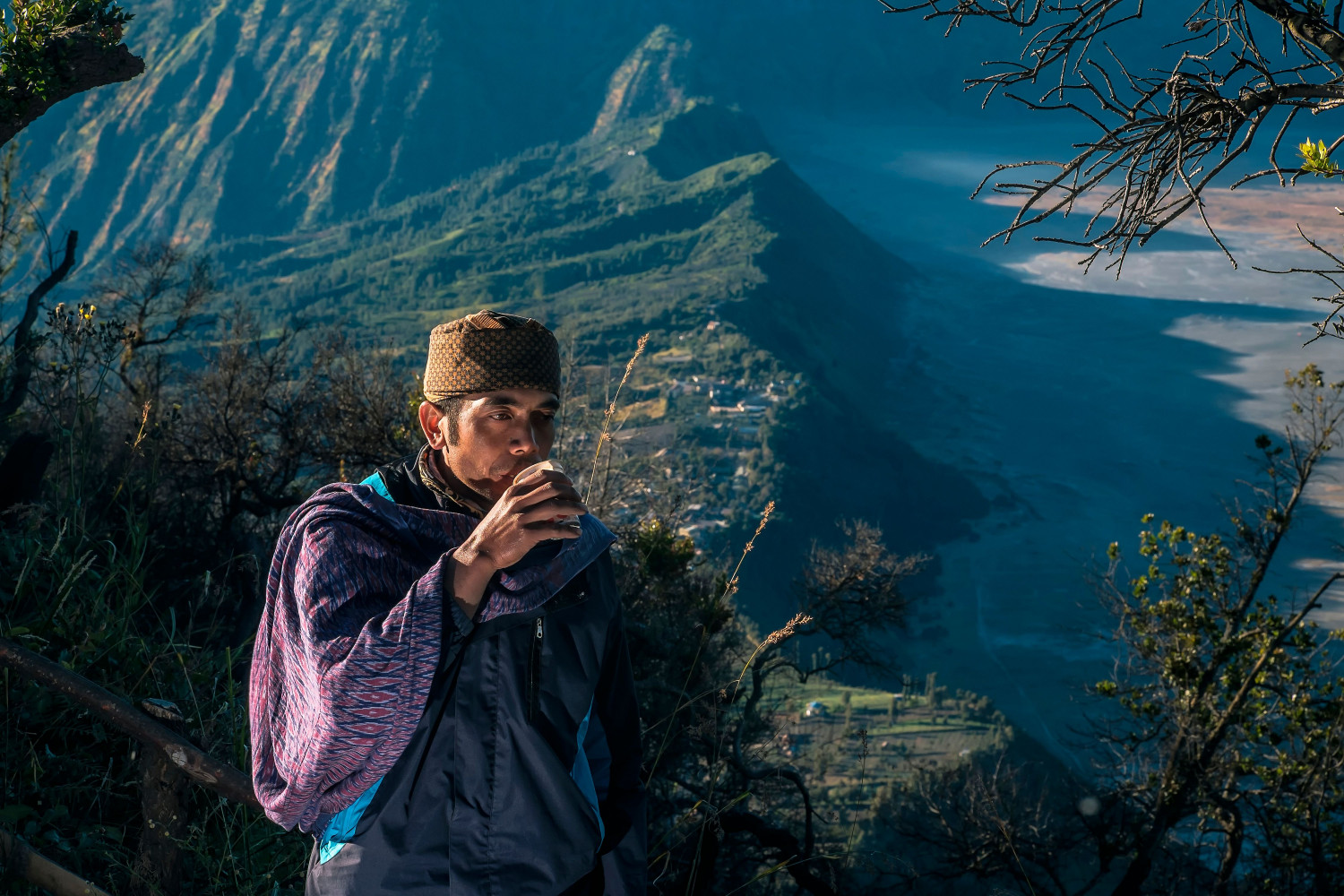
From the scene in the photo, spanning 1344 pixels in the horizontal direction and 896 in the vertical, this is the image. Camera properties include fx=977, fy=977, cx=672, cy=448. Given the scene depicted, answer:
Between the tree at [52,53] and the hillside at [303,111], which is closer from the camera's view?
the tree at [52,53]

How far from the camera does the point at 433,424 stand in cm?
162

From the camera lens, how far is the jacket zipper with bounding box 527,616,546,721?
1428 mm

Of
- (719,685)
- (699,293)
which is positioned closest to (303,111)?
(699,293)

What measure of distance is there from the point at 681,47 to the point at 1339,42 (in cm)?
19051

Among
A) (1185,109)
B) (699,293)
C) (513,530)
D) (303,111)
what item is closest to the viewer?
(513,530)

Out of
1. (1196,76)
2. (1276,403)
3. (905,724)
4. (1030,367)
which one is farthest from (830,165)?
(1196,76)

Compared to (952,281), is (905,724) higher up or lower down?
lower down

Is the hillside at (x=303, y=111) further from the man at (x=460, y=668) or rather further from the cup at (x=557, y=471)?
the cup at (x=557, y=471)

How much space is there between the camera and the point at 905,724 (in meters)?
43.2

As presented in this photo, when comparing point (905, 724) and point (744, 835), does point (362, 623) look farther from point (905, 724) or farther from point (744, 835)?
point (905, 724)

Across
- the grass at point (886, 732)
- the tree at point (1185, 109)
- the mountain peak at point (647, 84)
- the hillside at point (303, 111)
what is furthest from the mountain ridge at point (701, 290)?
the tree at point (1185, 109)

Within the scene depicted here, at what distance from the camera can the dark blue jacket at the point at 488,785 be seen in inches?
56.1

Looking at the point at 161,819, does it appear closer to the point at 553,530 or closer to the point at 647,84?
the point at 553,530

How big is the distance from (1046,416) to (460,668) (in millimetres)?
120785
